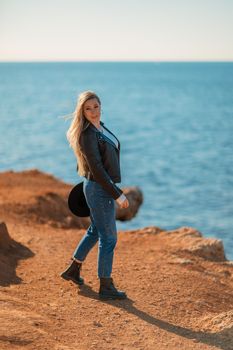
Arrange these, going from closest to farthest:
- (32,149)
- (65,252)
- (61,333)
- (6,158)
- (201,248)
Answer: (61,333), (65,252), (201,248), (6,158), (32,149)

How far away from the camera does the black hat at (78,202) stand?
6.81 meters

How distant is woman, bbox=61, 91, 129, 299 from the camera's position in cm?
624

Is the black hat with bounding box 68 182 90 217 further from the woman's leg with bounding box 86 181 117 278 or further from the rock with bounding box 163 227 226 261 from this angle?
the rock with bounding box 163 227 226 261

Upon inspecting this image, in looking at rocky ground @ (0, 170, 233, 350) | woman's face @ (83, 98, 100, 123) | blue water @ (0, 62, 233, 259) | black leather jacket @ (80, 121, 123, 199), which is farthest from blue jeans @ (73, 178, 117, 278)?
blue water @ (0, 62, 233, 259)

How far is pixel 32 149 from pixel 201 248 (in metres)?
32.0

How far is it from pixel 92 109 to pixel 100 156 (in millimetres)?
469

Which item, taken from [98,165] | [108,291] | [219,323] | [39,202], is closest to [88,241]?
[108,291]

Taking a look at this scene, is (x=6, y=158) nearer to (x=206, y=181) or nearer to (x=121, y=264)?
(x=206, y=181)

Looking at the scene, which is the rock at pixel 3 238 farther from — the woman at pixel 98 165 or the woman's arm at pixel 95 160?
the woman's arm at pixel 95 160

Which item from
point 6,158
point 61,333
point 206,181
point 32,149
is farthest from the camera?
point 32,149

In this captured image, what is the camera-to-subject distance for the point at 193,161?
120 feet

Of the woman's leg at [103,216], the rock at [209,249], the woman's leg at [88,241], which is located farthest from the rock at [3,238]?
the rock at [209,249]

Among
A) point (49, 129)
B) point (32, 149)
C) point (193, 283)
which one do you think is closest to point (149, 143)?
point (32, 149)

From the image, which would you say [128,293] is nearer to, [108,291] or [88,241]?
[108,291]
